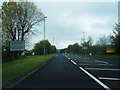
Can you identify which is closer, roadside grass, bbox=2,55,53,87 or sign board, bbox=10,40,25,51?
roadside grass, bbox=2,55,53,87

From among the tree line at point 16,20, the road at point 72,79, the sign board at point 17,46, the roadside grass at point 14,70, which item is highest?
the tree line at point 16,20

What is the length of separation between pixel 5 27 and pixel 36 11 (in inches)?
390

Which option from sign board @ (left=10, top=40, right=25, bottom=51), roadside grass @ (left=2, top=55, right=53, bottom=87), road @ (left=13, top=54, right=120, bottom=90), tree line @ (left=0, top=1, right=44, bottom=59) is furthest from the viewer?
tree line @ (left=0, top=1, right=44, bottom=59)

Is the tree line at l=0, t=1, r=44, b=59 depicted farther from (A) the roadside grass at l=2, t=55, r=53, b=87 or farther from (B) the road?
(B) the road

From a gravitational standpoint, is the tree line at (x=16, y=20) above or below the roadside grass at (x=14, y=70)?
above

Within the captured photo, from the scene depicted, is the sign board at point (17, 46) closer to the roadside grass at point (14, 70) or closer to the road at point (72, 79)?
the roadside grass at point (14, 70)

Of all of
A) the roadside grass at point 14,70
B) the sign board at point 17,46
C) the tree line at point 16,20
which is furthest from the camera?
the tree line at point 16,20

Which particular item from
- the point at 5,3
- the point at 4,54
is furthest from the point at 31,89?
the point at 5,3

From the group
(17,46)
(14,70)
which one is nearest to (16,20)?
(17,46)

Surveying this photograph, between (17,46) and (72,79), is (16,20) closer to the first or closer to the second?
(17,46)

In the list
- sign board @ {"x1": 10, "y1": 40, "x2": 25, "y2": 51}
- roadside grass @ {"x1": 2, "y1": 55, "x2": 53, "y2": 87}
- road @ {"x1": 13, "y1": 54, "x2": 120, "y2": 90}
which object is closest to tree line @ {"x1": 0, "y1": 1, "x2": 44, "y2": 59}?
sign board @ {"x1": 10, "y1": 40, "x2": 25, "y2": 51}

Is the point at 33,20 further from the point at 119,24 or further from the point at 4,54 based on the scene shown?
the point at 119,24

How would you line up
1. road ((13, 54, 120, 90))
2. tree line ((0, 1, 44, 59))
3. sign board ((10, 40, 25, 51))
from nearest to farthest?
road ((13, 54, 120, 90)) → sign board ((10, 40, 25, 51)) → tree line ((0, 1, 44, 59))

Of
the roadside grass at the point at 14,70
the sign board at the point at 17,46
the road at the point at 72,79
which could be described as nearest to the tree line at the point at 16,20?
the sign board at the point at 17,46
